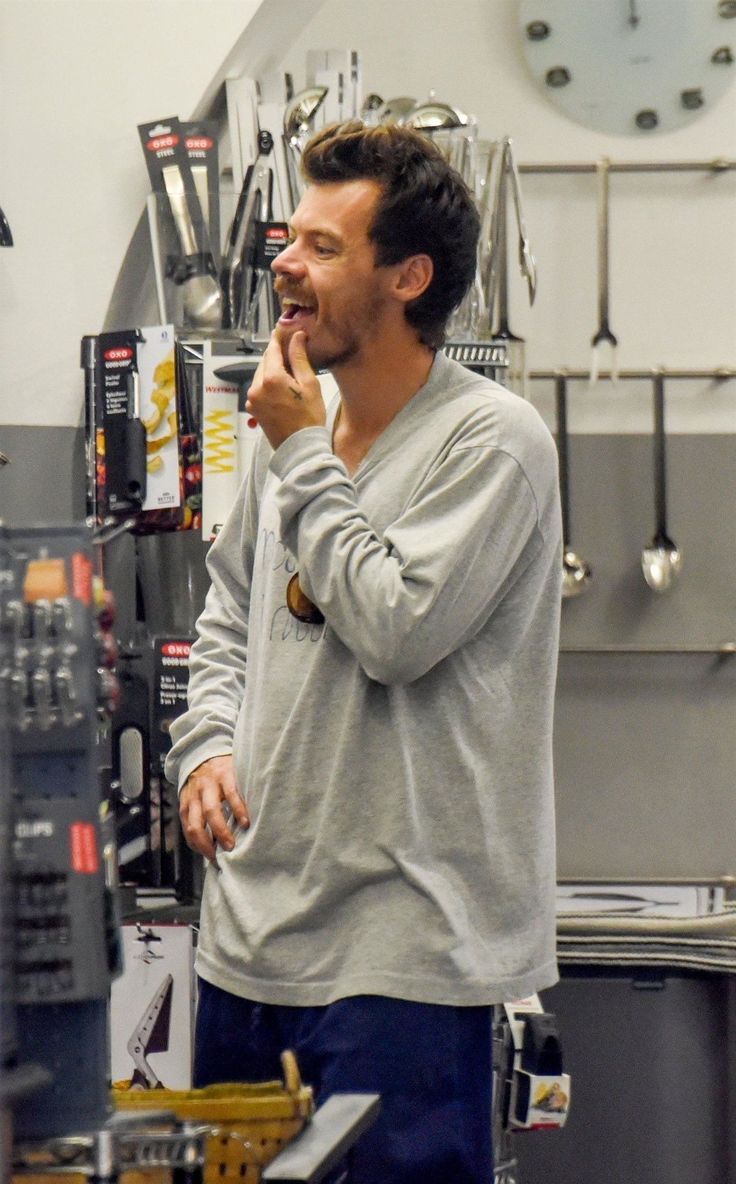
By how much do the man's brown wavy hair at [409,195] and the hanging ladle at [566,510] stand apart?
1.71m

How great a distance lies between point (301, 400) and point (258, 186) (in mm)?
1156

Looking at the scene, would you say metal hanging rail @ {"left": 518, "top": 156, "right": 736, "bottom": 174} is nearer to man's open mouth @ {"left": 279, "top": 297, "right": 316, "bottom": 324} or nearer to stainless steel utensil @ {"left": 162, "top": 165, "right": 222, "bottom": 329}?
stainless steel utensil @ {"left": 162, "top": 165, "right": 222, "bottom": 329}

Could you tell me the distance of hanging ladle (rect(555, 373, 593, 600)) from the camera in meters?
3.32

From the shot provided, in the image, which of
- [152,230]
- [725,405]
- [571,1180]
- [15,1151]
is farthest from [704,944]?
[15,1151]

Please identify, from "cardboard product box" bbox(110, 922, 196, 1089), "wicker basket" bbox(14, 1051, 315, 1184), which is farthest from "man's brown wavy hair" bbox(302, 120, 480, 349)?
"cardboard product box" bbox(110, 922, 196, 1089)

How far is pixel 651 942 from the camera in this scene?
2646 mm

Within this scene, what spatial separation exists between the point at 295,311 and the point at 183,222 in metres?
1.15

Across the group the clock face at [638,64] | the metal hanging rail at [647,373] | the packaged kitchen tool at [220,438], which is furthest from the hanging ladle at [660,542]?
the packaged kitchen tool at [220,438]

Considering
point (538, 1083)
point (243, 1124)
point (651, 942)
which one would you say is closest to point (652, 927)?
point (651, 942)

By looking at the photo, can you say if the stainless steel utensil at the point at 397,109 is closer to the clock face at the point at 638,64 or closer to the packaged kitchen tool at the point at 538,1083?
the clock face at the point at 638,64

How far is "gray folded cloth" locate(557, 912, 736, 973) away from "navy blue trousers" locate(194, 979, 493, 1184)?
1209mm

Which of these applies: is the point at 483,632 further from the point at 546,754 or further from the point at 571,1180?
the point at 571,1180

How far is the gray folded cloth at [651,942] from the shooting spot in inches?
104

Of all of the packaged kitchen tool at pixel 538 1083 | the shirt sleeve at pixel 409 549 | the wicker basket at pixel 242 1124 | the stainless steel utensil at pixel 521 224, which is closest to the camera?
the wicker basket at pixel 242 1124
